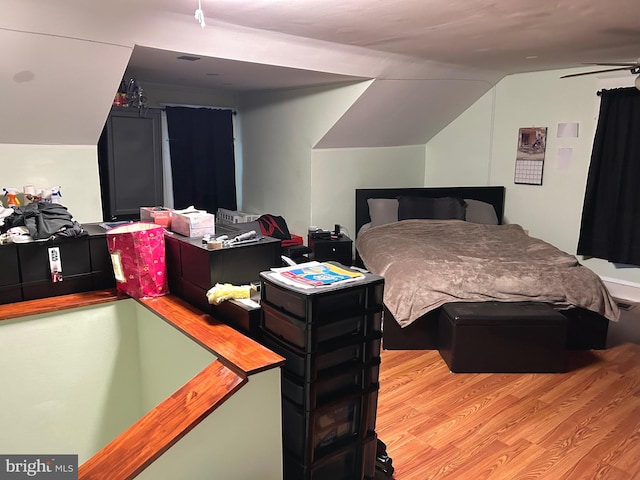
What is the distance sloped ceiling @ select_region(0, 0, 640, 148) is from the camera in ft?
8.52

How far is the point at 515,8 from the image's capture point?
2621mm

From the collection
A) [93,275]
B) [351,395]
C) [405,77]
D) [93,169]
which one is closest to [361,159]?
[405,77]

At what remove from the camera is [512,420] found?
2771mm

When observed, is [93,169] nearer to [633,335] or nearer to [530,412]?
[530,412]

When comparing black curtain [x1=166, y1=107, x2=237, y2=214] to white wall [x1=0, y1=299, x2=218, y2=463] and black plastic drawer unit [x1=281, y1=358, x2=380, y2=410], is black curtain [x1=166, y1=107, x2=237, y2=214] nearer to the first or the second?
white wall [x1=0, y1=299, x2=218, y2=463]

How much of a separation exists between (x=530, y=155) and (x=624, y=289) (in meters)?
1.56

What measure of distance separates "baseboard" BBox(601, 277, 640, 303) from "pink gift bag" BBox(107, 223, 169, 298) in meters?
4.19

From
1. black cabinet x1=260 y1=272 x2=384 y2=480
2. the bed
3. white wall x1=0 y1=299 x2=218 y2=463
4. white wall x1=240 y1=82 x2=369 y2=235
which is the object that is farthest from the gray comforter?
white wall x1=0 y1=299 x2=218 y2=463

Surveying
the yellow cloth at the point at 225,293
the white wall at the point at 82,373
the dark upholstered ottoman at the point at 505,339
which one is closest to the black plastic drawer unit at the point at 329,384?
the yellow cloth at the point at 225,293

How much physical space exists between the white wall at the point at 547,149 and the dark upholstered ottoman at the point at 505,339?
2.03 m

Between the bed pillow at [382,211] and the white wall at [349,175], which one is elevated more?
the white wall at [349,175]

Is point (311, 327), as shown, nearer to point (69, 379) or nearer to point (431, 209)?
point (69, 379)

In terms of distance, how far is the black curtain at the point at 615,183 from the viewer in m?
4.45

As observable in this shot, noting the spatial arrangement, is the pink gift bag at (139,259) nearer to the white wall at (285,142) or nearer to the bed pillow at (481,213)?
the white wall at (285,142)
